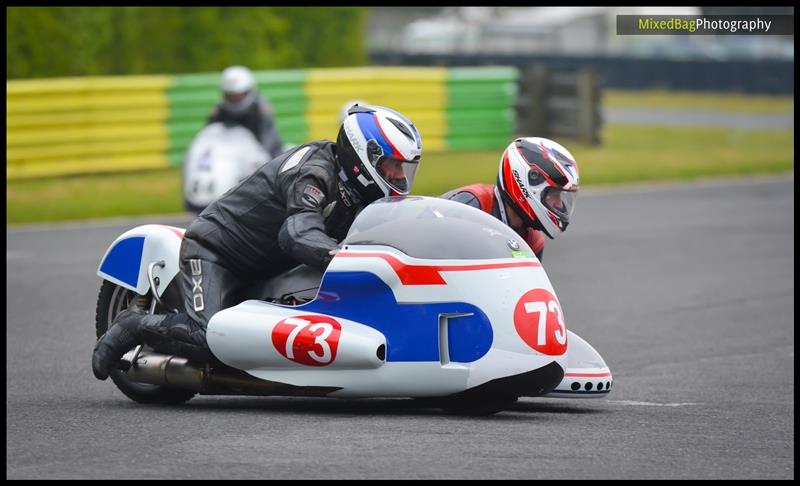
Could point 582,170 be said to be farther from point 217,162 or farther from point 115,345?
point 115,345

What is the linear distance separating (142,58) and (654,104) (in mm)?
15404

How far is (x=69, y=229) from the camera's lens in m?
15.2

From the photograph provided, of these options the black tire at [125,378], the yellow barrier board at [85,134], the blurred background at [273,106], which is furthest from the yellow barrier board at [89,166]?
the black tire at [125,378]

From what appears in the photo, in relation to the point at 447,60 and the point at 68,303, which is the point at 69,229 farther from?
the point at 447,60

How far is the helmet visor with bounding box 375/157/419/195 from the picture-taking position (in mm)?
6996

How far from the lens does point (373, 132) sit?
22.9 ft

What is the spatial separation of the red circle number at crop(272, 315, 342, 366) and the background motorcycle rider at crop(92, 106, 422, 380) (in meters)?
0.33

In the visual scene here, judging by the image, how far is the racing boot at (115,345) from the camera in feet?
23.3

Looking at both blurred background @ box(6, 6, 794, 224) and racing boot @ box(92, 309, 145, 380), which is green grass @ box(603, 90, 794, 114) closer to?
blurred background @ box(6, 6, 794, 224)

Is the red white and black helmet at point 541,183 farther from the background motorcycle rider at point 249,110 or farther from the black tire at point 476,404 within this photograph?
the background motorcycle rider at point 249,110

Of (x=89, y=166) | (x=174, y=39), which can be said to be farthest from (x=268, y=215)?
(x=174, y=39)

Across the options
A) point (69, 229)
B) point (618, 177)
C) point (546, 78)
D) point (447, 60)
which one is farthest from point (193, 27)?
point (447, 60)

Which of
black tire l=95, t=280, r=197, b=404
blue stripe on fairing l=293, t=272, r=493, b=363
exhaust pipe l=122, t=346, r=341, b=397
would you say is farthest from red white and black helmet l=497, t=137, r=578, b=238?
black tire l=95, t=280, r=197, b=404

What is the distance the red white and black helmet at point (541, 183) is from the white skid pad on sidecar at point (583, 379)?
0.60 metres
